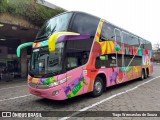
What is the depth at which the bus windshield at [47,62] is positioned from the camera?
606 cm

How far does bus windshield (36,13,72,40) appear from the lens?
22.1ft

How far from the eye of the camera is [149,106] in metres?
6.36

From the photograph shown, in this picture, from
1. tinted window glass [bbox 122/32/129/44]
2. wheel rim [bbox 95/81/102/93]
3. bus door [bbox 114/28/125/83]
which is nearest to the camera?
wheel rim [bbox 95/81/102/93]

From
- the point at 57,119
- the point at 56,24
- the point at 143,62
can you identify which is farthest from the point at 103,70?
the point at 143,62

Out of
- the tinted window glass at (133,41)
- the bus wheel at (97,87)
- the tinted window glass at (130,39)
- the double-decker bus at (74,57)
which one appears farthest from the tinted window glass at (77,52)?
the tinted window glass at (133,41)

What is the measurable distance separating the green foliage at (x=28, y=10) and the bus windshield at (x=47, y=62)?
628 cm

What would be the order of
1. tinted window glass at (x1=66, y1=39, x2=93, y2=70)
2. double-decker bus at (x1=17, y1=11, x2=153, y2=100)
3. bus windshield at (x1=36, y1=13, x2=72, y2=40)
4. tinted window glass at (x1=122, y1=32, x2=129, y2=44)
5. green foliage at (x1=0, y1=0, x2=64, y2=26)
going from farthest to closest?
green foliage at (x1=0, y1=0, x2=64, y2=26), tinted window glass at (x1=122, y1=32, x2=129, y2=44), bus windshield at (x1=36, y1=13, x2=72, y2=40), tinted window glass at (x1=66, y1=39, x2=93, y2=70), double-decker bus at (x1=17, y1=11, x2=153, y2=100)

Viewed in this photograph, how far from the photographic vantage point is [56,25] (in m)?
7.09

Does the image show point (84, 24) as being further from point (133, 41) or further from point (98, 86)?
point (133, 41)

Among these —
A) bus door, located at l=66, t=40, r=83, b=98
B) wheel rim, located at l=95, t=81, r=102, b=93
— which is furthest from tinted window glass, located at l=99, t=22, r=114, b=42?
wheel rim, located at l=95, t=81, r=102, b=93

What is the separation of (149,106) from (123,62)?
4155mm

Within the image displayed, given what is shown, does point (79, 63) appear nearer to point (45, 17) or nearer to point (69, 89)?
point (69, 89)

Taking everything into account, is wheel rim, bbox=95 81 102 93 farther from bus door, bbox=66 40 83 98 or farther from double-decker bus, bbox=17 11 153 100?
bus door, bbox=66 40 83 98

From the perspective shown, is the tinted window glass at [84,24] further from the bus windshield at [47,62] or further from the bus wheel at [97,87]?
the bus wheel at [97,87]
